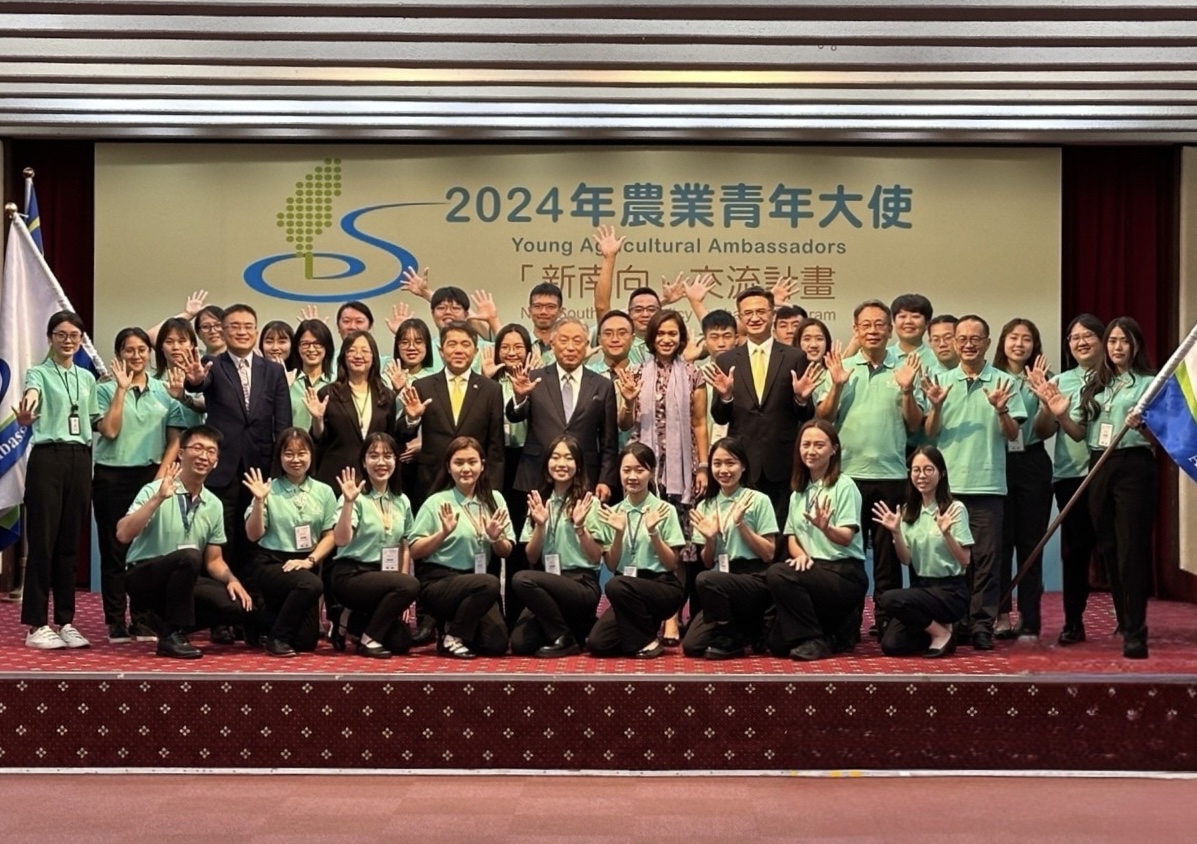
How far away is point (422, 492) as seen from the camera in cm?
616

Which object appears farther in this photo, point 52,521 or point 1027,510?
point 1027,510

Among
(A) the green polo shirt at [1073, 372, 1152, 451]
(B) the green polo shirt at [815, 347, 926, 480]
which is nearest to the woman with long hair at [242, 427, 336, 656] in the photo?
(B) the green polo shirt at [815, 347, 926, 480]

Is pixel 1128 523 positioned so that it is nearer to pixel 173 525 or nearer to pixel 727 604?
pixel 727 604

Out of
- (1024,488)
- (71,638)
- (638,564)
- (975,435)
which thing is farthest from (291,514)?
(1024,488)

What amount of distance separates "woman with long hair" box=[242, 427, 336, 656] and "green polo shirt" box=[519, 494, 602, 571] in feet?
2.62

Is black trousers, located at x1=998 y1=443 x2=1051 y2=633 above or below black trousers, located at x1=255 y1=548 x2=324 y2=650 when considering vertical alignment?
above

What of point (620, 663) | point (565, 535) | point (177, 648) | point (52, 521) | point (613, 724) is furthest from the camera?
point (52, 521)

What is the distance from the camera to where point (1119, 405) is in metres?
5.83

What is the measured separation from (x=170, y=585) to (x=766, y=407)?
228 centimetres

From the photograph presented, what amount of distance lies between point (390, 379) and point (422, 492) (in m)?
0.46

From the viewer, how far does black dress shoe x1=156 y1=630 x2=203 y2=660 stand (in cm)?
556

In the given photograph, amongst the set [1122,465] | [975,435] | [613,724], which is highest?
[975,435]

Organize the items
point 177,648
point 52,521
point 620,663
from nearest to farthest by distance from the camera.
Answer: point 620,663, point 177,648, point 52,521

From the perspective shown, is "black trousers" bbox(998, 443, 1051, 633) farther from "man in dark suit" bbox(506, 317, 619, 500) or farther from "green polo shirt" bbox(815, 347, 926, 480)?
"man in dark suit" bbox(506, 317, 619, 500)
